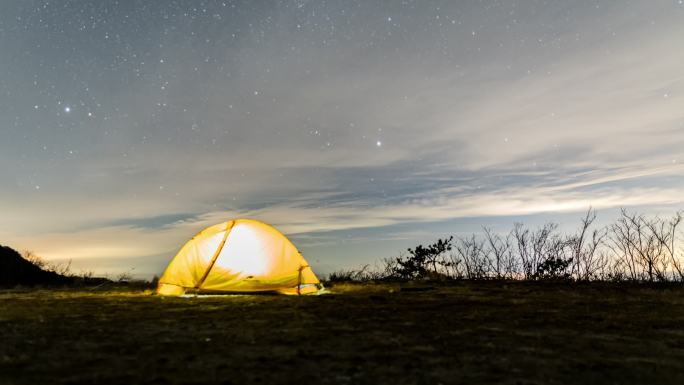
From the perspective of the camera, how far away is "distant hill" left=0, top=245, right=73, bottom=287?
12.7 m

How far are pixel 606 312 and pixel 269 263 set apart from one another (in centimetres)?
544

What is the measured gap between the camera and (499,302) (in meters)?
6.98

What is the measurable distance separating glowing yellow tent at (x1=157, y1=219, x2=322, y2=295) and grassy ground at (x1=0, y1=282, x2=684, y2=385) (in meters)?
1.83

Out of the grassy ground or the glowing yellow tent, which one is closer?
the grassy ground

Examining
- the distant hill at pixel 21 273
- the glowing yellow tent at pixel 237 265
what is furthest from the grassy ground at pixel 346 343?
the distant hill at pixel 21 273

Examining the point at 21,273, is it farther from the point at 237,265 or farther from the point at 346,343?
the point at 346,343

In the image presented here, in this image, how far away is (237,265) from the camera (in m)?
8.70

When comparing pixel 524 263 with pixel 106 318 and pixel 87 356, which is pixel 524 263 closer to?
pixel 106 318

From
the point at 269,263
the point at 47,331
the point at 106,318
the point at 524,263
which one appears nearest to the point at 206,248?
the point at 269,263

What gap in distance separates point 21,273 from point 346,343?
12.9 metres

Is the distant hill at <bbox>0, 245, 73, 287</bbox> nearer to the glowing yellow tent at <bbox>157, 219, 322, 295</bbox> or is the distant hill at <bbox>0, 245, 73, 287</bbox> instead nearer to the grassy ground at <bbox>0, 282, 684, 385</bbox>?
the glowing yellow tent at <bbox>157, 219, 322, 295</bbox>

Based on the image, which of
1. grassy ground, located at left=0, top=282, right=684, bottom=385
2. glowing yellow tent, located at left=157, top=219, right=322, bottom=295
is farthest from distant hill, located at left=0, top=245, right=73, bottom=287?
grassy ground, located at left=0, top=282, right=684, bottom=385

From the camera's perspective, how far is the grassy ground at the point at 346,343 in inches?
114

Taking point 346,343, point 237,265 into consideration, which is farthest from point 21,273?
point 346,343
